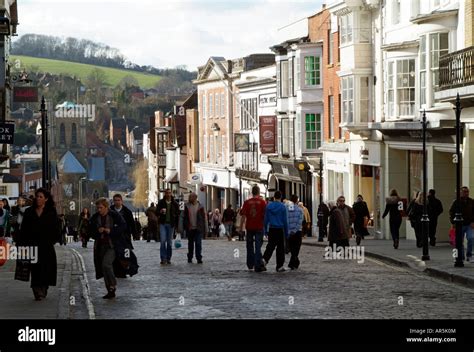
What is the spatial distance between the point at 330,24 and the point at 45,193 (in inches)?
1488

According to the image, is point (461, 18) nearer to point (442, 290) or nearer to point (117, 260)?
point (442, 290)

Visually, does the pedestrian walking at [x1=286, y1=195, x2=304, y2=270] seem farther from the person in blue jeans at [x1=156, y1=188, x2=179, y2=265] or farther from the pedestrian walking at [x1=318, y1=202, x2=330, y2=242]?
the pedestrian walking at [x1=318, y1=202, x2=330, y2=242]

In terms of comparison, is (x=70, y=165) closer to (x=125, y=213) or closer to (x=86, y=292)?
(x=125, y=213)

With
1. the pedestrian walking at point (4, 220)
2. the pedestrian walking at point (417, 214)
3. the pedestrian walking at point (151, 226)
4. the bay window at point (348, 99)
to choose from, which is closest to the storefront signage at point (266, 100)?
the pedestrian walking at point (151, 226)

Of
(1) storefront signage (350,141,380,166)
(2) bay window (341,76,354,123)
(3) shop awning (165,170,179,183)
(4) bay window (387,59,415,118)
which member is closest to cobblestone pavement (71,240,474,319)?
(4) bay window (387,59,415,118)

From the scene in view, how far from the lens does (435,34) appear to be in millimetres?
38594

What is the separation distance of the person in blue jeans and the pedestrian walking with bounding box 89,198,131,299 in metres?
8.12

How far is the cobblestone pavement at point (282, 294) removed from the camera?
19.2m

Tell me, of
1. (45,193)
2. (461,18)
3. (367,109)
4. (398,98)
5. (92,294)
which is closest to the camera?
(45,193)

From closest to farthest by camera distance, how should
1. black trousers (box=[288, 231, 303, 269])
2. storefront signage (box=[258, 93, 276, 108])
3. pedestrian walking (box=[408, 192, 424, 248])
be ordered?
black trousers (box=[288, 231, 303, 269]) → pedestrian walking (box=[408, 192, 424, 248]) → storefront signage (box=[258, 93, 276, 108])

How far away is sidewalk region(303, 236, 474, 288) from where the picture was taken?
83.0ft

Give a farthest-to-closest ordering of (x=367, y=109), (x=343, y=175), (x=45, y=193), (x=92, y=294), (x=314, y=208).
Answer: (x=314, y=208), (x=343, y=175), (x=367, y=109), (x=92, y=294), (x=45, y=193)

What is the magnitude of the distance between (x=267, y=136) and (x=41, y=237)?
163 feet
